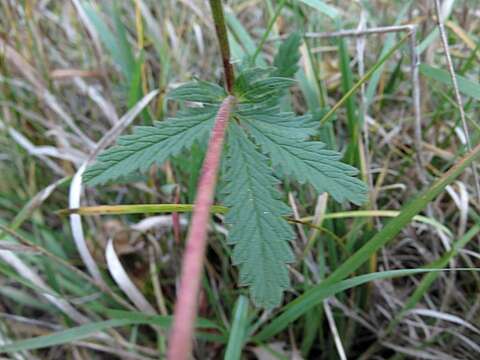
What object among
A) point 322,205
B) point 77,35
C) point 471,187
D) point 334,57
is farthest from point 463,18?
point 77,35

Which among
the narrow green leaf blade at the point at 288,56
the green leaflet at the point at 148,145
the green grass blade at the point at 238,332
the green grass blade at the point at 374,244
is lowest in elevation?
the green grass blade at the point at 238,332

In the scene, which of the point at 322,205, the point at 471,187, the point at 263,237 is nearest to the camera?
the point at 263,237

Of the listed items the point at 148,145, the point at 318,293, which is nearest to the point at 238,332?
the point at 318,293

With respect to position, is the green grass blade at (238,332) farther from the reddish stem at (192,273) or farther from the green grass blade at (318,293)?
the reddish stem at (192,273)

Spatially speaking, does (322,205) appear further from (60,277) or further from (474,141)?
(60,277)

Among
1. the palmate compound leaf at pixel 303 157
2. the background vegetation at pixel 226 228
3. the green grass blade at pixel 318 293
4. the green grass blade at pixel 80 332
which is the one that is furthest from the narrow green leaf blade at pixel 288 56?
the green grass blade at pixel 80 332

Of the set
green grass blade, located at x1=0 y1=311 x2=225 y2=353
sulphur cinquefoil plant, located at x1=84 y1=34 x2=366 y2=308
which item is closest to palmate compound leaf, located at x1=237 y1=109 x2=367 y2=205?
sulphur cinquefoil plant, located at x1=84 y1=34 x2=366 y2=308

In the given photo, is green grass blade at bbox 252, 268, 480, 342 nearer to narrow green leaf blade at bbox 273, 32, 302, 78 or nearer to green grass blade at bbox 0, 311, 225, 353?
green grass blade at bbox 0, 311, 225, 353
